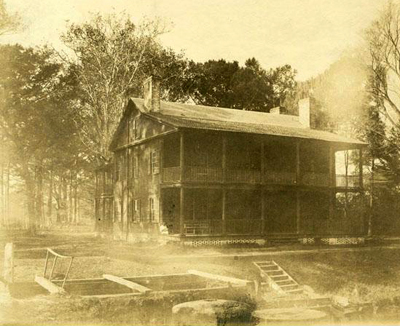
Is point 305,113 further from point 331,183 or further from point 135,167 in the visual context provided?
point 135,167

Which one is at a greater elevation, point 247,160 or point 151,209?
point 247,160

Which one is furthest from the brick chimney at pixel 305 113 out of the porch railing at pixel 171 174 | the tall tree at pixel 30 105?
the tall tree at pixel 30 105

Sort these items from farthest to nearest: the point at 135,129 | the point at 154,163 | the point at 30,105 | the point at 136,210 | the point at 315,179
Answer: the point at 30,105 < the point at 135,129 < the point at 136,210 < the point at 315,179 < the point at 154,163

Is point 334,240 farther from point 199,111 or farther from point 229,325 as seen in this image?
point 229,325

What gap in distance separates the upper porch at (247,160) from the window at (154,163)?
48 cm

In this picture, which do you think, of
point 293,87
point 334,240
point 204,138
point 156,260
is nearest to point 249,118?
point 204,138

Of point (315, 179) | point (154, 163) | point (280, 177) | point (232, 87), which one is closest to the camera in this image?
point (280, 177)

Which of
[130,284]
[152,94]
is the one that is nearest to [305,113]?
[152,94]

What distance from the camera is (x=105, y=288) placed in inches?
542

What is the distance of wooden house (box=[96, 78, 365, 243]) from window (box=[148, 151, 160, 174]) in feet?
0.18

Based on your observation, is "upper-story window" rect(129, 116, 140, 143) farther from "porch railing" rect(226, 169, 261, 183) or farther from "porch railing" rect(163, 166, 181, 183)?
"porch railing" rect(226, 169, 261, 183)

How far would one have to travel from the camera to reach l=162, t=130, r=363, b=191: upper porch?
26.0 m

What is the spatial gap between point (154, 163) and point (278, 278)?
1225cm

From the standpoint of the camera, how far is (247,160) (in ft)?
96.2
